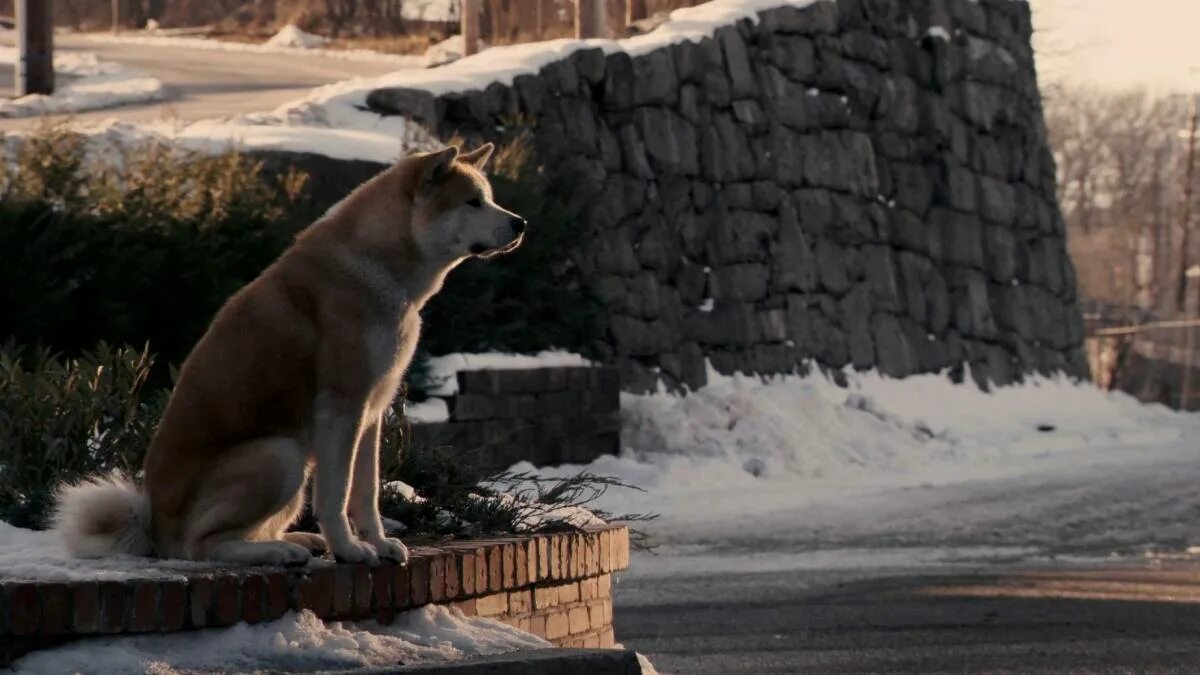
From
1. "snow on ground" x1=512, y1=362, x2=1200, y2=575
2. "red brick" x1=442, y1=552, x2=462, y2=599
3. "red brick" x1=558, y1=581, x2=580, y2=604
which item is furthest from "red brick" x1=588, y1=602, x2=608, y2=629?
"snow on ground" x1=512, y1=362, x2=1200, y2=575

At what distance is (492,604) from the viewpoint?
700 centimetres

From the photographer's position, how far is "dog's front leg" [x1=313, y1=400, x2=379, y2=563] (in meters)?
6.43

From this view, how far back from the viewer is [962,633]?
10.1 m

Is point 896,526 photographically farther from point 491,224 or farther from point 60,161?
point 491,224

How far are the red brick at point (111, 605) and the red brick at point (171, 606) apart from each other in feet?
0.34

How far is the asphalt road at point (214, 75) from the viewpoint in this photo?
2315 cm

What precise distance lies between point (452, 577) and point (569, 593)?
2.82ft

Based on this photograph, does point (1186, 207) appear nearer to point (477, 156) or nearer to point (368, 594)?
point (477, 156)

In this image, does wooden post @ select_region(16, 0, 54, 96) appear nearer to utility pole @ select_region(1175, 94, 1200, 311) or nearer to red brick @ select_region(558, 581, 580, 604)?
red brick @ select_region(558, 581, 580, 604)

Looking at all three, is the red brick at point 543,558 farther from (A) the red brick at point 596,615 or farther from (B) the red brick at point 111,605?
(B) the red brick at point 111,605

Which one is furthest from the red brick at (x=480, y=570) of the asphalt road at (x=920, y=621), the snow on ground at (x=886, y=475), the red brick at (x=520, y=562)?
the snow on ground at (x=886, y=475)

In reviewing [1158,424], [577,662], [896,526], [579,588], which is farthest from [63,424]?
[1158,424]

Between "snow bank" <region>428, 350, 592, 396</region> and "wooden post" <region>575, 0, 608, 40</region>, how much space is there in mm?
6670

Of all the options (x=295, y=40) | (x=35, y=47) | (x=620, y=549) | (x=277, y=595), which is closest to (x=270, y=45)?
(x=295, y=40)
